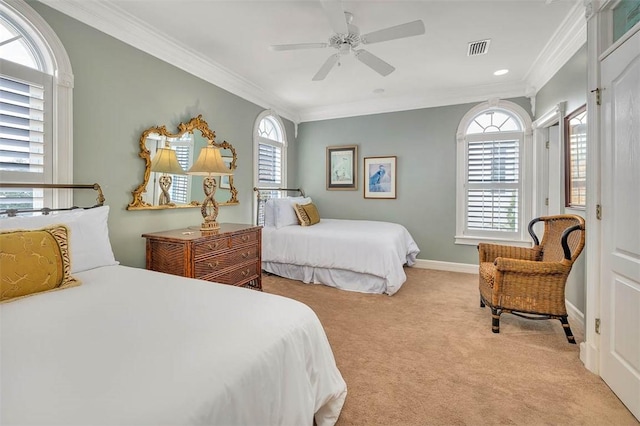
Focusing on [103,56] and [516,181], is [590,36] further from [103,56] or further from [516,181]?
[103,56]

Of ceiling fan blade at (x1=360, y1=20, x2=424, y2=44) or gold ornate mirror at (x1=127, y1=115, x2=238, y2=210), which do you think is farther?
gold ornate mirror at (x1=127, y1=115, x2=238, y2=210)

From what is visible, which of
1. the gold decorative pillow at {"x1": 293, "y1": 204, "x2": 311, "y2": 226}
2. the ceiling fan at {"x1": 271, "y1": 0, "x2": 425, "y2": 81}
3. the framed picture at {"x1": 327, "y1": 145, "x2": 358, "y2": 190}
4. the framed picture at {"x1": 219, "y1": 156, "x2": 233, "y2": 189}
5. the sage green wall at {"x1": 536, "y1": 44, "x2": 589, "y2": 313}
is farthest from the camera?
the framed picture at {"x1": 327, "y1": 145, "x2": 358, "y2": 190}

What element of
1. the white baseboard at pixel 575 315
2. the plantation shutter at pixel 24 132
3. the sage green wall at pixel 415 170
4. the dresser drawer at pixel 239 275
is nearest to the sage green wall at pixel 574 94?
the white baseboard at pixel 575 315

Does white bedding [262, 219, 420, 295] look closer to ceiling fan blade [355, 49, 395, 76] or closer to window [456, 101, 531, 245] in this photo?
window [456, 101, 531, 245]

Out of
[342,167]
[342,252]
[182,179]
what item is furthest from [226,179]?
[342,167]

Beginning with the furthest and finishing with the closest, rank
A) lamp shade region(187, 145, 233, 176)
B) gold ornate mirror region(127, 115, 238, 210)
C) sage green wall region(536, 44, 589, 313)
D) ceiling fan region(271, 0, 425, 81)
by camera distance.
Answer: lamp shade region(187, 145, 233, 176) → gold ornate mirror region(127, 115, 238, 210) → sage green wall region(536, 44, 589, 313) → ceiling fan region(271, 0, 425, 81)

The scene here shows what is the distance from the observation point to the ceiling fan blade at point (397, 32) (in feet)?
7.06

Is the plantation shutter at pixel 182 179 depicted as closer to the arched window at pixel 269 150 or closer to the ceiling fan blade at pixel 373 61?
the arched window at pixel 269 150

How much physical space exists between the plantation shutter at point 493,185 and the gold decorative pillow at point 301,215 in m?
2.43

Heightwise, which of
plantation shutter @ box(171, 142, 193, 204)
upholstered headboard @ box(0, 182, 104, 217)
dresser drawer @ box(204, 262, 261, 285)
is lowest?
dresser drawer @ box(204, 262, 261, 285)


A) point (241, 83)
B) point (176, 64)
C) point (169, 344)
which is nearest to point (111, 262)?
point (169, 344)

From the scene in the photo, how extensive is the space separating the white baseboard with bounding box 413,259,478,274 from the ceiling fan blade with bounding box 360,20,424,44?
11.1 feet

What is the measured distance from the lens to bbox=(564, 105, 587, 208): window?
267cm

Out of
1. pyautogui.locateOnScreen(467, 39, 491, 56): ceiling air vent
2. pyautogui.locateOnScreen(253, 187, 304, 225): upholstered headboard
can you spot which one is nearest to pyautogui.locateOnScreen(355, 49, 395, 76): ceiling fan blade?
pyautogui.locateOnScreen(467, 39, 491, 56): ceiling air vent
